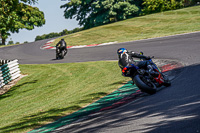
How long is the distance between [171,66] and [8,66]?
10.7 meters

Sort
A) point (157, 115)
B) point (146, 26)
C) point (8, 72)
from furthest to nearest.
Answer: point (146, 26) < point (8, 72) < point (157, 115)

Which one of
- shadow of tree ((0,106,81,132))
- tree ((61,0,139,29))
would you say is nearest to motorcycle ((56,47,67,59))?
shadow of tree ((0,106,81,132))

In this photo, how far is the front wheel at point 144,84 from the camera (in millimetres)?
7705

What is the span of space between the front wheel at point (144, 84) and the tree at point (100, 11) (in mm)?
48173

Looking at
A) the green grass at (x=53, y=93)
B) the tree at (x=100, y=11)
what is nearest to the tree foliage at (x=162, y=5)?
the tree at (x=100, y=11)

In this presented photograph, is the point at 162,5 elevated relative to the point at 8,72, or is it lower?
elevated

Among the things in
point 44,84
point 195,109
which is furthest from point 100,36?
point 195,109

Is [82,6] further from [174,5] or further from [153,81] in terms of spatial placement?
[153,81]

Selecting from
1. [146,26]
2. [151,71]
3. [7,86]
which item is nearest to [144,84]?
[151,71]

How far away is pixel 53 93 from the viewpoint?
12.7 meters

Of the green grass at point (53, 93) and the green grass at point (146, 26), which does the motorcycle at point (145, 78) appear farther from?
the green grass at point (146, 26)

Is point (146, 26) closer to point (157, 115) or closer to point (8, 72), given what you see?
point (8, 72)

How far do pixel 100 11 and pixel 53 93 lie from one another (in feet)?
156

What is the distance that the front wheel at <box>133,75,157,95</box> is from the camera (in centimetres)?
771
